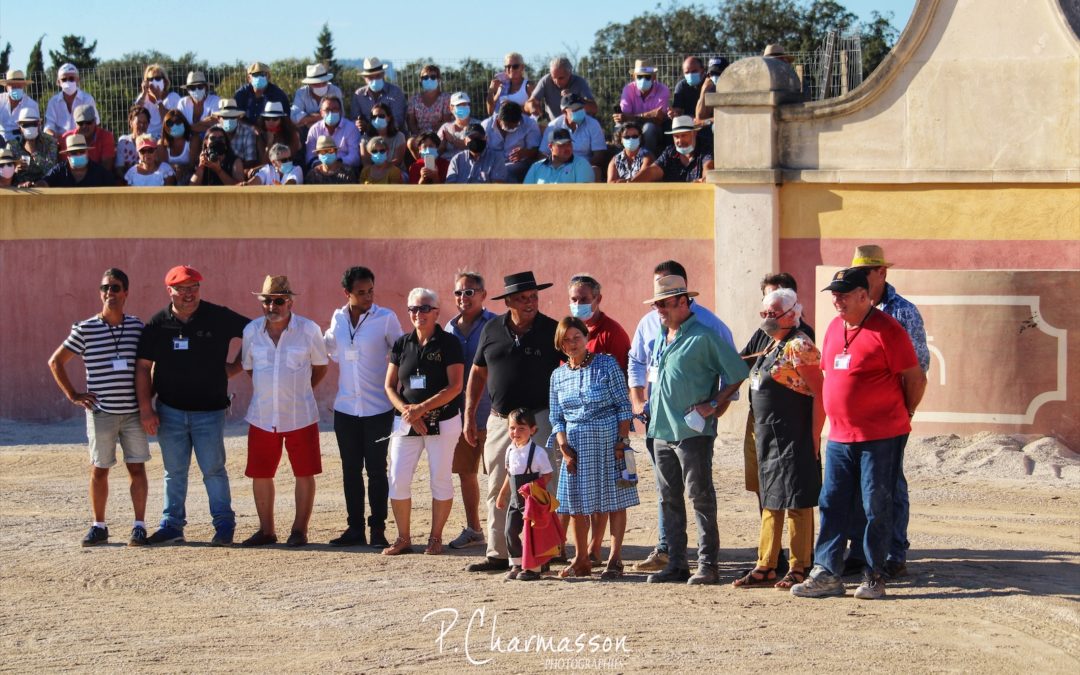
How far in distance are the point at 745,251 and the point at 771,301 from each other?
18.9 ft

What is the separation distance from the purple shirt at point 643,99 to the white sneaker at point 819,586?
898 cm

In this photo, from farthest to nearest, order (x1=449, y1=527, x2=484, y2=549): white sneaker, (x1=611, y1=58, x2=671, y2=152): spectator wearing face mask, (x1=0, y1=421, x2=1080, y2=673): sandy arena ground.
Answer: (x1=611, y1=58, x2=671, y2=152): spectator wearing face mask < (x1=449, y1=527, x2=484, y2=549): white sneaker < (x1=0, y1=421, x2=1080, y2=673): sandy arena ground

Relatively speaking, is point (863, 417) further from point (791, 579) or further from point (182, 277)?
point (182, 277)

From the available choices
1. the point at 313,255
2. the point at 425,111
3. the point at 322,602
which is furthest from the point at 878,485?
the point at 425,111

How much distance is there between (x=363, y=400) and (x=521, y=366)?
4.99ft

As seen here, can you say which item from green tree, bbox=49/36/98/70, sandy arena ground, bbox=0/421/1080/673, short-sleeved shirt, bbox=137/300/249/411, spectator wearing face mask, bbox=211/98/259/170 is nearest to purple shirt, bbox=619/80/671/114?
spectator wearing face mask, bbox=211/98/259/170

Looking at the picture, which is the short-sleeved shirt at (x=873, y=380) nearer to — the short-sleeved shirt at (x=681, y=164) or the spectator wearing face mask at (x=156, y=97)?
the short-sleeved shirt at (x=681, y=164)

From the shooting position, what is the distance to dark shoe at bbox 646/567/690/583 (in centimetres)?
935

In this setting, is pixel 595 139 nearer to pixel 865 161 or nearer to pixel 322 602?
pixel 865 161

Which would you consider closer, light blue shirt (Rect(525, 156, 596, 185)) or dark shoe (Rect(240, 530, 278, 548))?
Answer: dark shoe (Rect(240, 530, 278, 548))

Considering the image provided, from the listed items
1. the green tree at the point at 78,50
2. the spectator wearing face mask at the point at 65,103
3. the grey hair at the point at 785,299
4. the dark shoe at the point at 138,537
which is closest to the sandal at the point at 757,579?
the grey hair at the point at 785,299

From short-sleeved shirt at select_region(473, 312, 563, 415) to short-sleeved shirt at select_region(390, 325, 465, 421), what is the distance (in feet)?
1.44

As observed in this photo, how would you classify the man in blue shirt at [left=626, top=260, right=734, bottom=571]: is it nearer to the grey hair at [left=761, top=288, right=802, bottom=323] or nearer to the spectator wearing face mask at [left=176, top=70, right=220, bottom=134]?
the grey hair at [left=761, top=288, right=802, bottom=323]

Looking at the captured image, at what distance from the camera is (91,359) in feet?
36.4
